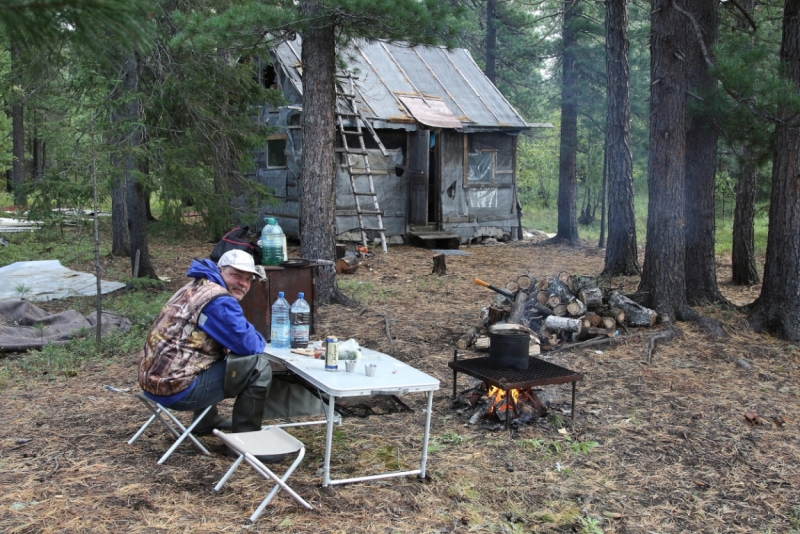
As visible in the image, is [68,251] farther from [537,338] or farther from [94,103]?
[537,338]

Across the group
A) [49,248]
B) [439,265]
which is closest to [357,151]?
[439,265]

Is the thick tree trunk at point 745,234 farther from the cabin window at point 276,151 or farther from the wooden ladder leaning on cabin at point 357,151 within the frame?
the cabin window at point 276,151

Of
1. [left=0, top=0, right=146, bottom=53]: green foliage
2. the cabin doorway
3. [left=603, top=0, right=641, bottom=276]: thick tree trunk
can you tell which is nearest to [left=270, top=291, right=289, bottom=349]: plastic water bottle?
[left=0, top=0, right=146, bottom=53]: green foliage

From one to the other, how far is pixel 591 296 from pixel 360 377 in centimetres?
449

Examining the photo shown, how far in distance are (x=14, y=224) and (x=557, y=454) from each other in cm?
1891

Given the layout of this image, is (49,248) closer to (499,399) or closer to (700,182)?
(499,399)

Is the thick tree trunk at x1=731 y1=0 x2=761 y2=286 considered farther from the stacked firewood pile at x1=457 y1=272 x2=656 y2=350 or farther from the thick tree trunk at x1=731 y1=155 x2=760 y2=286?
the stacked firewood pile at x1=457 y1=272 x2=656 y2=350

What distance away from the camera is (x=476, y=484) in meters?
4.27

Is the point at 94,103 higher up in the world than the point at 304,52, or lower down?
lower down

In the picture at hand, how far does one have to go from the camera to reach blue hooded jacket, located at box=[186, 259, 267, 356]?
410cm

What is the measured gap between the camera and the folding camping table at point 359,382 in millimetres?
3943

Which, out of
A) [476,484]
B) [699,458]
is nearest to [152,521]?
[476,484]

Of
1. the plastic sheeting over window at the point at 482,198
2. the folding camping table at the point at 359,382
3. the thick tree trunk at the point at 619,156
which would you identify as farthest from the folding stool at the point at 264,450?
the plastic sheeting over window at the point at 482,198

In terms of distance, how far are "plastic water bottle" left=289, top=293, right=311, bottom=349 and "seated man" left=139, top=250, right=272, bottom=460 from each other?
54 cm
